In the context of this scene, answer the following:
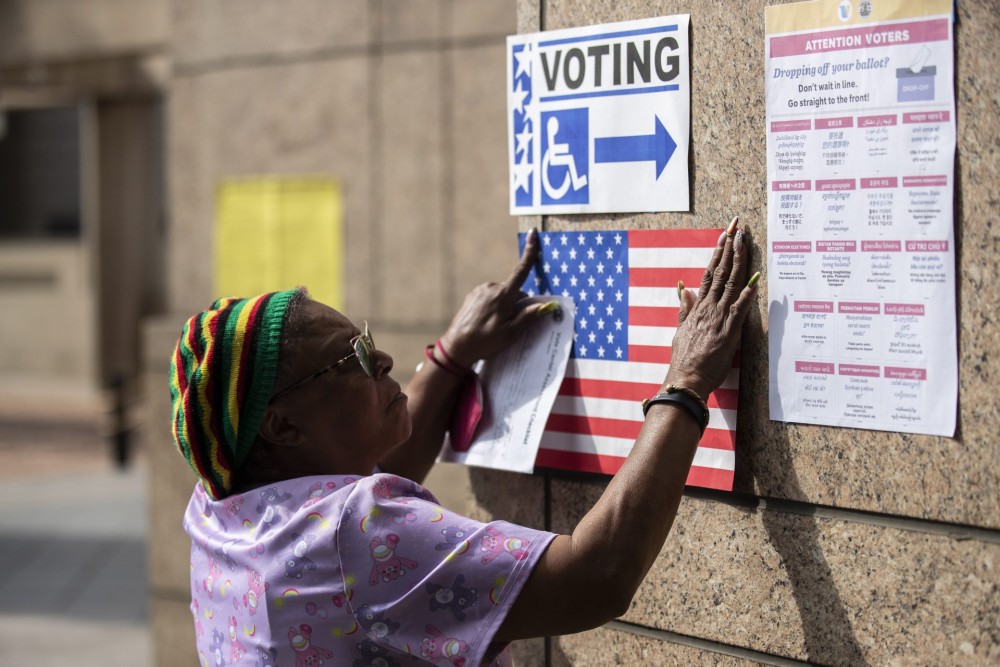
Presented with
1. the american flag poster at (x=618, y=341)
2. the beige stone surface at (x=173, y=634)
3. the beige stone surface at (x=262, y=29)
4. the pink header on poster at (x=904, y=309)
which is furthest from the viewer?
the beige stone surface at (x=173, y=634)

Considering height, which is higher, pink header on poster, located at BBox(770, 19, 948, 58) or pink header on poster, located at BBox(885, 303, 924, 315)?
pink header on poster, located at BBox(770, 19, 948, 58)

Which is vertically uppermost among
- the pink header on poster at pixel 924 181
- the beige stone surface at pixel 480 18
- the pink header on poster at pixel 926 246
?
the beige stone surface at pixel 480 18

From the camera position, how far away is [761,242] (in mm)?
2088

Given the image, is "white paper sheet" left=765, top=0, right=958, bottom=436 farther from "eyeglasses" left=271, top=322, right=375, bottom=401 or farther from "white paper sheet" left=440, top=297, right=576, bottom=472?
"eyeglasses" left=271, top=322, right=375, bottom=401

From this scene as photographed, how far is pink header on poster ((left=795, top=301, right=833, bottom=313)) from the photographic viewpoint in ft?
6.61

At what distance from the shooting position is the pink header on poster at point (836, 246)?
1977mm

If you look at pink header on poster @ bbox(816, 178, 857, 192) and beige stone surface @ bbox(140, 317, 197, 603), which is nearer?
pink header on poster @ bbox(816, 178, 857, 192)

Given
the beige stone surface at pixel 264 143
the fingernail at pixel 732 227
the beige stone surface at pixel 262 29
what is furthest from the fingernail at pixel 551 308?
the beige stone surface at pixel 262 29

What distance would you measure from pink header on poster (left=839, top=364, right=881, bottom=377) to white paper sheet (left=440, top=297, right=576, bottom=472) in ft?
1.99

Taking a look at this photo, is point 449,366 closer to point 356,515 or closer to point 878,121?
point 356,515

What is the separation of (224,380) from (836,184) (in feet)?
3.75

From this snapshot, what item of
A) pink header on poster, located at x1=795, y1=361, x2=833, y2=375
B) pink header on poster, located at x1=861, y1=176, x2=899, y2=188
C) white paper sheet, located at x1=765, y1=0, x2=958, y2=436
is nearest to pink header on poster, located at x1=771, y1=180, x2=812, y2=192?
white paper sheet, located at x1=765, y1=0, x2=958, y2=436

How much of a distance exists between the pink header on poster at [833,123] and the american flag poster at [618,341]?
277 mm

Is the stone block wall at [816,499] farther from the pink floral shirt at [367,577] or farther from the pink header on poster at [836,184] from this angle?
the pink floral shirt at [367,577]
